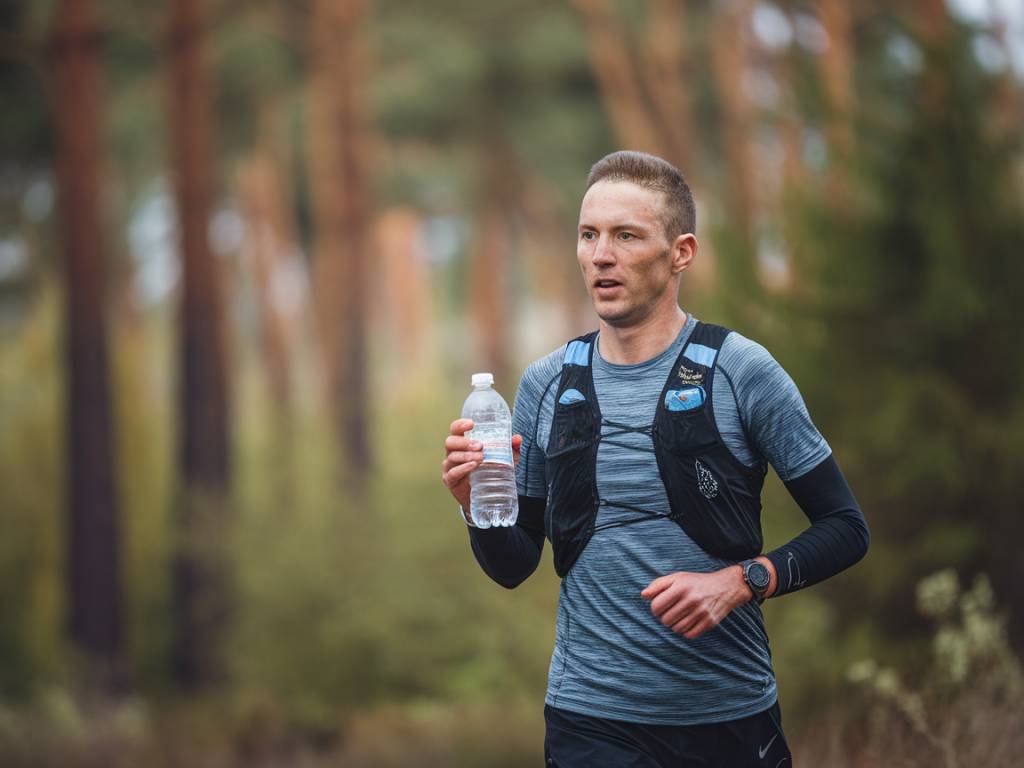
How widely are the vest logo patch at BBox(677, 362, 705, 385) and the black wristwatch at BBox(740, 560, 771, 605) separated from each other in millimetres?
435

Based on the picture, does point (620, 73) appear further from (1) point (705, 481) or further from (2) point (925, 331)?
(1) point (705, 481)

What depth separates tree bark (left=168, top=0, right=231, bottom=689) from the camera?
1986 cm

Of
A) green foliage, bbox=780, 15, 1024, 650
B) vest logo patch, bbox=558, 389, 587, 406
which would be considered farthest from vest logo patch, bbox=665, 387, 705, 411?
green foliage, bbox=780, 15, 1024, 650

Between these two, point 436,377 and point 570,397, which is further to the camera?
point 436,377

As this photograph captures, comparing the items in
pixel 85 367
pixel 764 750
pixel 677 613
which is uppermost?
pixel 85 367

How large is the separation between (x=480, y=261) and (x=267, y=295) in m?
6.00

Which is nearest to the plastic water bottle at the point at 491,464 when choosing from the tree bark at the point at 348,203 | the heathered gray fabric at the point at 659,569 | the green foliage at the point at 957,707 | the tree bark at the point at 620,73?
the heathered gray fabric at the point at 659,569

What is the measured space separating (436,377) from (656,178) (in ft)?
99.6

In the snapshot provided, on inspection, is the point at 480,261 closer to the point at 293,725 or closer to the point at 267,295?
the point at 267,295

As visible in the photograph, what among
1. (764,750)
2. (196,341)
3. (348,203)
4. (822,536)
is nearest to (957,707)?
(764,750)

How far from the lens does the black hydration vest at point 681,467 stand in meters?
3.14

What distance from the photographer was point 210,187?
21.2m

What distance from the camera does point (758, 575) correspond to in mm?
3037

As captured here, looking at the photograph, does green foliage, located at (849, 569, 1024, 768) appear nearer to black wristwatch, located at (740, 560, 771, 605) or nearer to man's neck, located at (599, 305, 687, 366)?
black wristwatch, located at (740, 560, 771, 605)
